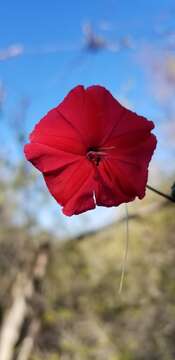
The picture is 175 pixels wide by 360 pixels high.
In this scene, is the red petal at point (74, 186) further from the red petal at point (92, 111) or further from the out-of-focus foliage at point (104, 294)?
the out-of-focus foliage at point (104, 294)

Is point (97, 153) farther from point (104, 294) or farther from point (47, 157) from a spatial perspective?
point (104, 294)

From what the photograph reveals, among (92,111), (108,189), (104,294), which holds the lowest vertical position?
(104,294)

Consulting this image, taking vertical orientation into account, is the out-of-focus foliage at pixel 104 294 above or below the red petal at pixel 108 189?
below

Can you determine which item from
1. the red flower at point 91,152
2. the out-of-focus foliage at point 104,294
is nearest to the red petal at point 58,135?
the red flower at point 91,152

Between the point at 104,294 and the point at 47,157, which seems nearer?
the point at 47,157

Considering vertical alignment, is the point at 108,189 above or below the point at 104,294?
above

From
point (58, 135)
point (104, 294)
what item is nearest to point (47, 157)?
point (58, 135)

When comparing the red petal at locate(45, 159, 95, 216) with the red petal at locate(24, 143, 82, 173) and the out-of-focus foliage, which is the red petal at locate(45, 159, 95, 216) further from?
the out-of-focus foliage

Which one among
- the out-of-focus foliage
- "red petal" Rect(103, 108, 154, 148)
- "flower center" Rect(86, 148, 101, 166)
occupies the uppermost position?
"red petal" Rect(103, 108, 154, 148)

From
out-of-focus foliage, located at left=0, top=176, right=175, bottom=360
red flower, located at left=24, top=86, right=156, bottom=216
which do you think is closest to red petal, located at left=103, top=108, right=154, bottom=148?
red flower, located at left=24, top=86, right=156, bottom=216
